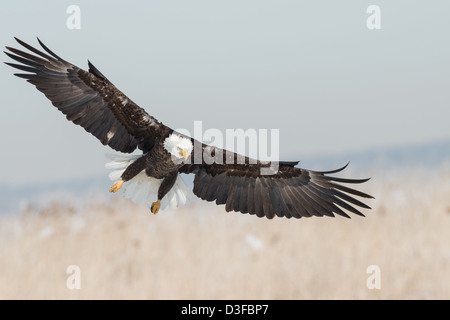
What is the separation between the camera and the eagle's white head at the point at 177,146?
679cm

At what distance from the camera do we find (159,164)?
6988mm

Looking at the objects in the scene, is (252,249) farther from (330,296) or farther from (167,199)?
(167,199)

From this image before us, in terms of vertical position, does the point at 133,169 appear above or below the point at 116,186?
above

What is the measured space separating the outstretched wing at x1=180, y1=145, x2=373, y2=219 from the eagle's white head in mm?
856

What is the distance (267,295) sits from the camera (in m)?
11.5

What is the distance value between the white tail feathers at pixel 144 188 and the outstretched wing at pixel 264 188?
0.18 metres

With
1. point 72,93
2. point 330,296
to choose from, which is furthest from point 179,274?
point 72,93

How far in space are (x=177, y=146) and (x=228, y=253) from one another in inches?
224

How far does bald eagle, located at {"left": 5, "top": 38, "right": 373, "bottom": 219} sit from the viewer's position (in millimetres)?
6891

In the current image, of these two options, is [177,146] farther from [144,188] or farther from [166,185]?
[144,188]

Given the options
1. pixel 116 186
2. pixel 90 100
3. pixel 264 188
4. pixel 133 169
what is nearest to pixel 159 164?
pixel 133 169

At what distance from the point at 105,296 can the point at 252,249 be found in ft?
8.74

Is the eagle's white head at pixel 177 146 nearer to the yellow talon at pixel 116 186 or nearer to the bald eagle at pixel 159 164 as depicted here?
the bald eagle at pixel 159 164

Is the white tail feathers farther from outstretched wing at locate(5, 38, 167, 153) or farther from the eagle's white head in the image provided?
the eagle's white head
